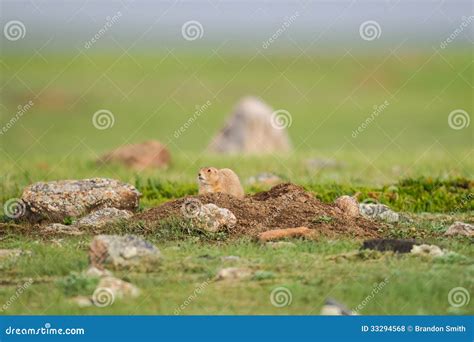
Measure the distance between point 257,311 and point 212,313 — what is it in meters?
0.46

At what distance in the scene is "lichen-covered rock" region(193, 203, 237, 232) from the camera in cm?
1158

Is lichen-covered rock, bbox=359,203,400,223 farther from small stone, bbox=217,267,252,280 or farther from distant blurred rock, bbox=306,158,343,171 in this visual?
distant blurred rock, bbox=306,158,343,171

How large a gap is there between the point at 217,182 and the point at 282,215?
5.35 ft

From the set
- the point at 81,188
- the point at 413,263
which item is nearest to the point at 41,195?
the point at 81,188

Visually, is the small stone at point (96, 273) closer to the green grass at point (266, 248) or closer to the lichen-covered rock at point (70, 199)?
the green grass at point (266, 248)

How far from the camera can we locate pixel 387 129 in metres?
47.2

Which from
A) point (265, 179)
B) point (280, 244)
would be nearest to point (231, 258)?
point (280, 244)

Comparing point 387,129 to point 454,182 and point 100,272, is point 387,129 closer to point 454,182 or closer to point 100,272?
point 454,182

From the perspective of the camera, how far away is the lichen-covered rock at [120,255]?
992 cm

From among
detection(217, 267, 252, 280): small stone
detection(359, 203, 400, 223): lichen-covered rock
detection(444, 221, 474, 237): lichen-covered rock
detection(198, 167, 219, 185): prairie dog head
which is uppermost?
detection(444, 221, 474, 237): lichen-covered rock

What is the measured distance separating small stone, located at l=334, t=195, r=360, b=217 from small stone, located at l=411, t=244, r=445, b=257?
6.83 feet

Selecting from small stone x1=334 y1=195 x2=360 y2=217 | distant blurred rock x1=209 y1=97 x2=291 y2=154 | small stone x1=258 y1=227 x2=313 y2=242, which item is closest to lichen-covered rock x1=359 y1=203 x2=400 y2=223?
small stone x1=334 y1=195 x2=360 y2=217
